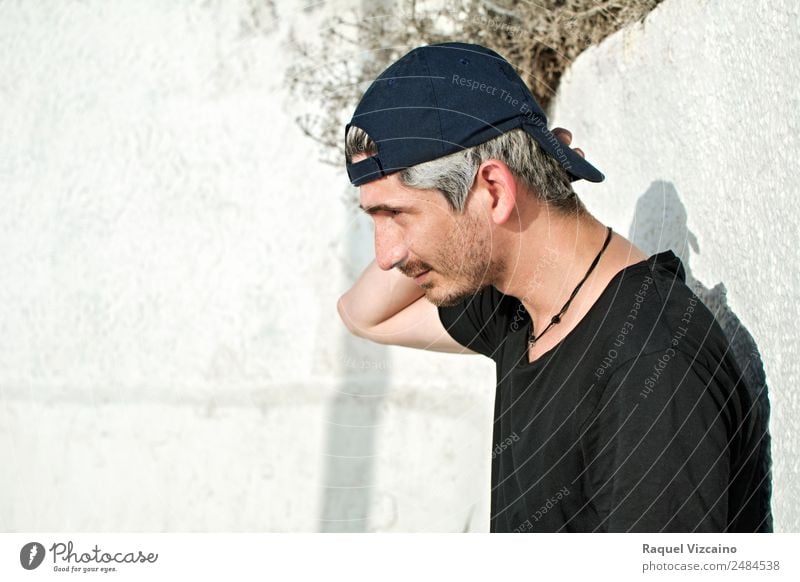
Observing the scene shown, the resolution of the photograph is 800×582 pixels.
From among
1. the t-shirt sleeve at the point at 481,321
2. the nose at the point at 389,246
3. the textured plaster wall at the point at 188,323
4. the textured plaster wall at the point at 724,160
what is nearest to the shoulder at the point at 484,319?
the t-shirt sleeve at the point at 481,321

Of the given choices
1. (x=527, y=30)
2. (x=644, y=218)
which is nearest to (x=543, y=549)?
(x=644, y=218)

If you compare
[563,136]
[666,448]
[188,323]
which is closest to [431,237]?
[563,136]

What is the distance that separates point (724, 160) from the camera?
0.85 meters

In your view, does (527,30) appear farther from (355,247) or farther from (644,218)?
(355,247)

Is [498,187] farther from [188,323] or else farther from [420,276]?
[188,323]

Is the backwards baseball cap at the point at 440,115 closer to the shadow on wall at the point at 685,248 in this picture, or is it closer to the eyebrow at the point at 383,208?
the eyebrow at the point at 383,208

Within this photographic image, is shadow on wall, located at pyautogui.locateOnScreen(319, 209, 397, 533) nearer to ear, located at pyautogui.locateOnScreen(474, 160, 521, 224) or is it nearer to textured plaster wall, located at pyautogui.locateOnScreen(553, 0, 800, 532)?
textured plaster wall, located at pyautogui.locateOnScreen(553, 0, 800, 532)

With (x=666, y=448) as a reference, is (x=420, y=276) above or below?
above

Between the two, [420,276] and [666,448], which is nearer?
[666,448]

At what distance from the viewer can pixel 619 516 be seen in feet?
2.07

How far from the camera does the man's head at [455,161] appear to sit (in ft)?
2.42

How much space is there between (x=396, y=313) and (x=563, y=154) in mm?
367

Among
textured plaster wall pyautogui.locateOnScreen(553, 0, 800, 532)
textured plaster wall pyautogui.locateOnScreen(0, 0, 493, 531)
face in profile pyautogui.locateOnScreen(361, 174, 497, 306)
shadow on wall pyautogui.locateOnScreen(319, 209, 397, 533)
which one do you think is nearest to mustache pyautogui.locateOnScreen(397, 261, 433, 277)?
face in profile pyautogui.locateOnScreen(361, 174, 497, 306)

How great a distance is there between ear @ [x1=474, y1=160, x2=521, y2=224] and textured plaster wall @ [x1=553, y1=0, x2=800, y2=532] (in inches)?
8.5
